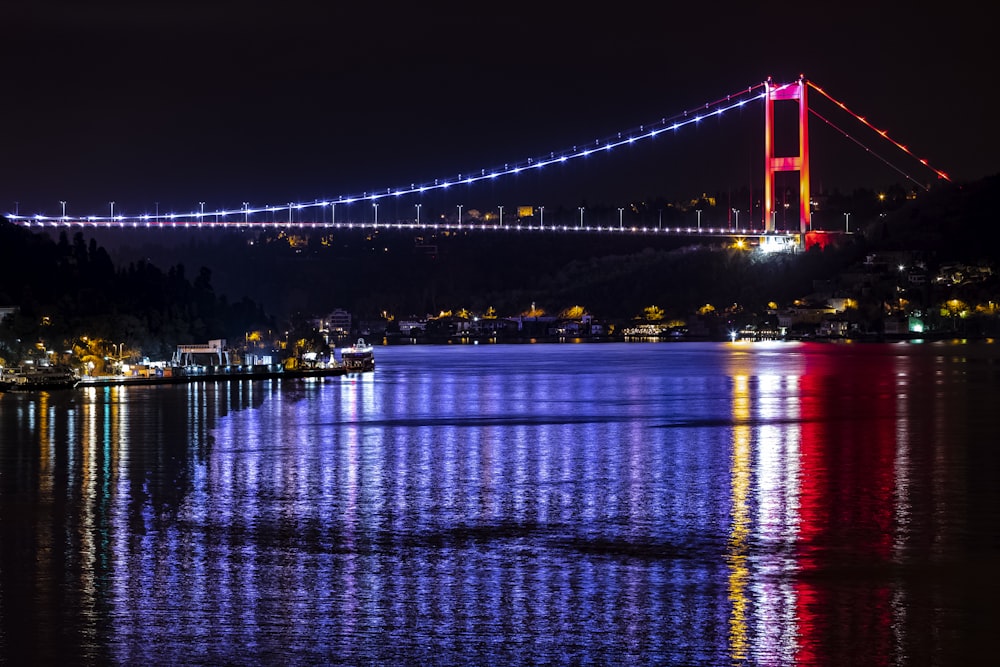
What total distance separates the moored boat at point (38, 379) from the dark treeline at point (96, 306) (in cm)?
175

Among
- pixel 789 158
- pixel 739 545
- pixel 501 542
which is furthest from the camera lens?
pixel 789 158

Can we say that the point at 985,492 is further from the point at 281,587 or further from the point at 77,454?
the point at 77,454

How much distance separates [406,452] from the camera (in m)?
13.5

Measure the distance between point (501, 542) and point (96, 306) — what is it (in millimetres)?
33679

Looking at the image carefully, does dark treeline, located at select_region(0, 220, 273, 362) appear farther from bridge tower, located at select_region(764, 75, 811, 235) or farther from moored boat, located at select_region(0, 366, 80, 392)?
bridge tower, located at select_region(764, 75, 811, 235)

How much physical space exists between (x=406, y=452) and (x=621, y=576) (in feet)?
22.1

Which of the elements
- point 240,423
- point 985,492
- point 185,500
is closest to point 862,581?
point 985,492

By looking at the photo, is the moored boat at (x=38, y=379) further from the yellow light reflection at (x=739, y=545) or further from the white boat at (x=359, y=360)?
the yellow light reflection at (x=739, y=545)

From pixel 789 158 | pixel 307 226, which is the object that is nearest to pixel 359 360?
pixel 307 226

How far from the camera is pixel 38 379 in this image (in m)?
30.3

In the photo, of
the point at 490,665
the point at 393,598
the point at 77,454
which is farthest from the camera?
the point at 77,454

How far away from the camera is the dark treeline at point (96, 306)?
3534 centimetres

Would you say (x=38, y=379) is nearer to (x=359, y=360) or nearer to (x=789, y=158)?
(x=359, y=360)

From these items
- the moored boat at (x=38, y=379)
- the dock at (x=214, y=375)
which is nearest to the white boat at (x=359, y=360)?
the dock at (x=214, y=375)
